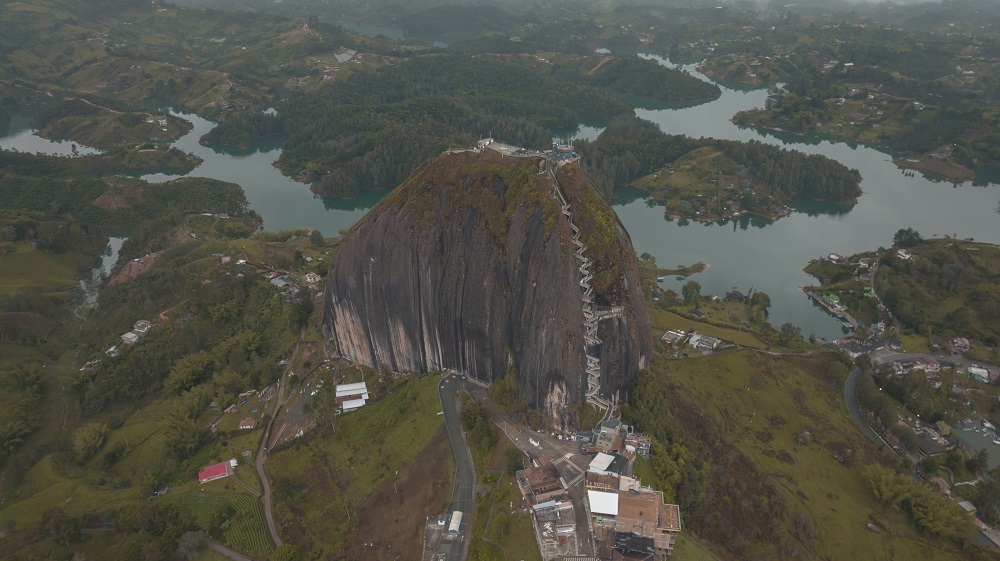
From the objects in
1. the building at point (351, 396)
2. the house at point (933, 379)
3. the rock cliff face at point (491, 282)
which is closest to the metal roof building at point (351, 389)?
the building at point (351, 396)

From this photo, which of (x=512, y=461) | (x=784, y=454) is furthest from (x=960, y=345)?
(x=512, y=461)

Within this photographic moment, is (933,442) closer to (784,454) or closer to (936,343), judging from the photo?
(784,454)

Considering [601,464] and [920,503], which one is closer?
[601,464]

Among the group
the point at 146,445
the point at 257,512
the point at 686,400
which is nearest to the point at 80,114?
the point at 146,445

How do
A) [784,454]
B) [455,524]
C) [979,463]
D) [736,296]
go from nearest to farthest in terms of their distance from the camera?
[455,524]
[784,454]
[979,463]
[736,296]

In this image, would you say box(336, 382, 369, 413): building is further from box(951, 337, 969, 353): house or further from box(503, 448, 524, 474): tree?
box(951, 337, 969, 353): house

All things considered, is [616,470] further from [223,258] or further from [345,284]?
[223,258]

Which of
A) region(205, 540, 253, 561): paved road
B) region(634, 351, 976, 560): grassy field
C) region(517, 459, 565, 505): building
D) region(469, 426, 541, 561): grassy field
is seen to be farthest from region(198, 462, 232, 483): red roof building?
region(634, 351, 976, 560): grassy field
